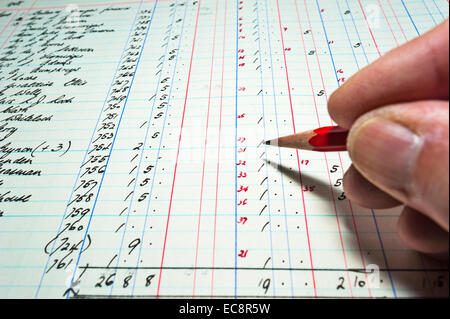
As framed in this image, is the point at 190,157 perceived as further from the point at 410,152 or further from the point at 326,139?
the point at 410,152

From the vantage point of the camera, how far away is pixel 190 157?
0.54m

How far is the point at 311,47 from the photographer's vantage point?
0.70m

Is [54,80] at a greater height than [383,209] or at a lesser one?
greater

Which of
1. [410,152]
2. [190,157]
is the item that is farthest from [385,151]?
[190,157]

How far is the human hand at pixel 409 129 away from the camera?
299mm

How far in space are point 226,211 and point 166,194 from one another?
0.33ft

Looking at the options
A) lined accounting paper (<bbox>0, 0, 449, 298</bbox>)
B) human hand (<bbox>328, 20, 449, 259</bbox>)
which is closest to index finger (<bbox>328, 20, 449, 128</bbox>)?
human hand (<bbox>328, 20, 449, 259</bbox>)

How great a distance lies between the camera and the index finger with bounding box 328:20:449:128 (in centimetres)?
34

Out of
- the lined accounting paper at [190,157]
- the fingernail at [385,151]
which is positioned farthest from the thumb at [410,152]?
the lined accounting paper at [190,157]

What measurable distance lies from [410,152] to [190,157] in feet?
1.10

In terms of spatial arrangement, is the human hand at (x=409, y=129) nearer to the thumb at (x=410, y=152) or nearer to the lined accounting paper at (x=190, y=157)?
the thumb at (x=410, y=152)

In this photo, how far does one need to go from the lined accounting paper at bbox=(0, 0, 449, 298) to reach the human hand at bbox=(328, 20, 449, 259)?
0.10 m

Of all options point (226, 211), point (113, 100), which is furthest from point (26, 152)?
point (226, 211)
